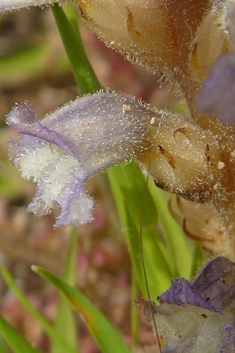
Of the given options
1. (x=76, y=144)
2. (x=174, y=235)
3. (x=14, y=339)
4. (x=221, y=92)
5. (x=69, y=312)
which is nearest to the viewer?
(x=221, y=92)

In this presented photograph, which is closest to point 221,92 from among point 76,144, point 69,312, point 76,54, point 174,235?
point 76,144

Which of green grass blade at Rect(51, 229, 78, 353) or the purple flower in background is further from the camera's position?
green grass blade at Rect(51, 229, 78, 353)

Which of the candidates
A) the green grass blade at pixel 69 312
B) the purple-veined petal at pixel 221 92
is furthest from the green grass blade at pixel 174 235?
the purple-veined petal at pixel 221 92

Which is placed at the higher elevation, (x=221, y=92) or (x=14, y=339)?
(x=221, y=92)

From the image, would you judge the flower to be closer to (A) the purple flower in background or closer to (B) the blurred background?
(A) the purple flower in background

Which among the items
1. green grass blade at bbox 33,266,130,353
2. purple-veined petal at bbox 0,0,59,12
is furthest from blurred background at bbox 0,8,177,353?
purple-veined petal at bbox 0,0,59,12

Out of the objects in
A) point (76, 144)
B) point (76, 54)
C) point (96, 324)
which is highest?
point (76, 54)

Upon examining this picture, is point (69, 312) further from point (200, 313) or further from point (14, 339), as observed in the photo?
point (200, 313)
